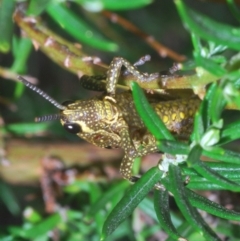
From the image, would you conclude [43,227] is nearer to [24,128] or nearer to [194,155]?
[24,128]

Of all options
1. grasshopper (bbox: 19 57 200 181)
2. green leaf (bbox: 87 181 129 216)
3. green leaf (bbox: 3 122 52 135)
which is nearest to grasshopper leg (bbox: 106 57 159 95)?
grasshopper (bbox: 19 57 200 181)

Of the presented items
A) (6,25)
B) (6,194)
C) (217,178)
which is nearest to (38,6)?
(6,25)

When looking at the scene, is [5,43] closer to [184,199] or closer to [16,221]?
[184,199]

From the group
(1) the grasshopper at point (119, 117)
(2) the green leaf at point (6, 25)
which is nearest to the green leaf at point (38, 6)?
(2) the green leaf at point (6, 25)

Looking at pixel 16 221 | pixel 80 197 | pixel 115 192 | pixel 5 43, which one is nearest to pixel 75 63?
pixel 5 43

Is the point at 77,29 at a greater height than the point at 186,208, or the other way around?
the point at 77,29

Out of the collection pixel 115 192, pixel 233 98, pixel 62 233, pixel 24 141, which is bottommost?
pixel 62 233
